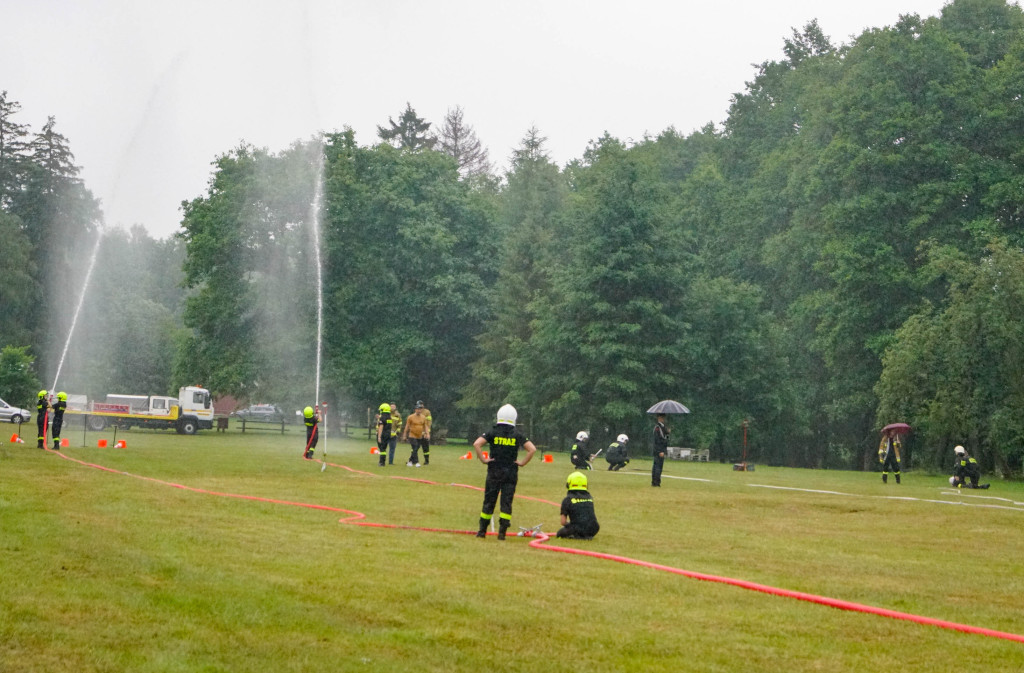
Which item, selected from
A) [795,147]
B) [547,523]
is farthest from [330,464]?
[795,147]

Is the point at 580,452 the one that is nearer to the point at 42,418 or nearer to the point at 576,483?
the point at 42,418

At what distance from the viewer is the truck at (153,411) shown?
66.0m

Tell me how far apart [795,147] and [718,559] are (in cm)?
5630

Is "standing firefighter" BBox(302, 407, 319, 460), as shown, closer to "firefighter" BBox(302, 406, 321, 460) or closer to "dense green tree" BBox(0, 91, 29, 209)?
"firefighter" BBox(302, 406, 321, 460)

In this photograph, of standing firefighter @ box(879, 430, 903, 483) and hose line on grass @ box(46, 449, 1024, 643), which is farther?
standing firefighter @ box(879, 430, 903, 483)

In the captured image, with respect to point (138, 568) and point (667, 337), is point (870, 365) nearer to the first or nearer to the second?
point (667, 337)

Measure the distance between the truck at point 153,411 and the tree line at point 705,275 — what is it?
1.58 meters

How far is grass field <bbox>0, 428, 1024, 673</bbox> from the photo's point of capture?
29.2ft

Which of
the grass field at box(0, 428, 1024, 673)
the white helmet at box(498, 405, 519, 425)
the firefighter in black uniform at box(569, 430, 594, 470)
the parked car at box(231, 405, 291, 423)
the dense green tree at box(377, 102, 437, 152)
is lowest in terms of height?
the grass field at box(0, 428, 1024, 673)

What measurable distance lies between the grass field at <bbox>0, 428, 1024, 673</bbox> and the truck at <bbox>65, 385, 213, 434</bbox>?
43704 mm

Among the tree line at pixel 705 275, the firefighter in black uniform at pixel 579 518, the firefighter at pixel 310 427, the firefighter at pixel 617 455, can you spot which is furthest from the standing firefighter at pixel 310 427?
the tree line at pixel 705 275

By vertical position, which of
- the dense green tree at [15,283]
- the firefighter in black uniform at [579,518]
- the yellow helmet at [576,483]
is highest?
the dense green tree at [15,283]

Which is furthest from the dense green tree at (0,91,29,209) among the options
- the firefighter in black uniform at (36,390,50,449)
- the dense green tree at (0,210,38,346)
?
the firefighter in black uniform at (36,390,50,449)

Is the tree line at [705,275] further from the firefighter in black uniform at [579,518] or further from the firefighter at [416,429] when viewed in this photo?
the firefighter in black uniform at [579,518]
